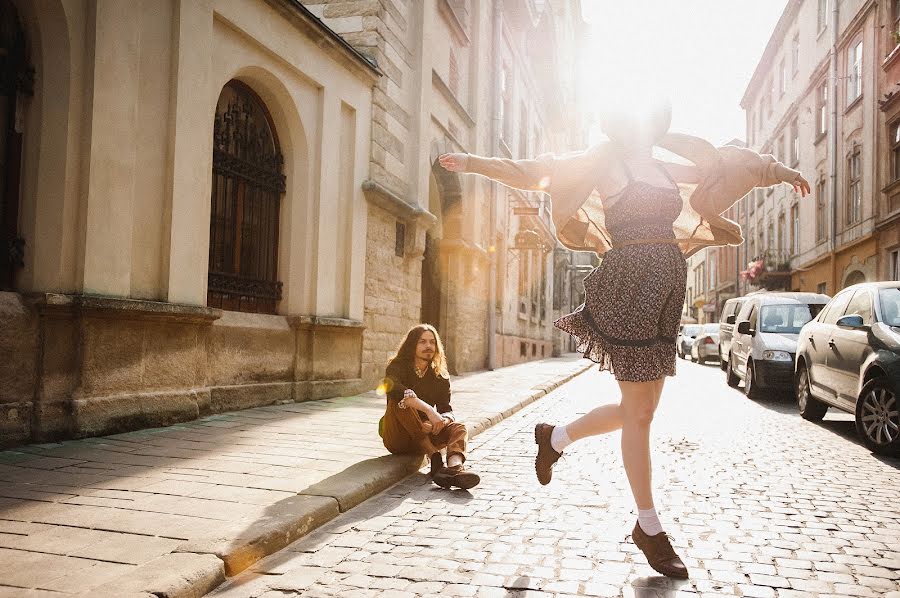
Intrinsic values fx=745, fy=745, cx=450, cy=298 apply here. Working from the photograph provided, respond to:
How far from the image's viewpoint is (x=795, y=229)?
97.7 feet

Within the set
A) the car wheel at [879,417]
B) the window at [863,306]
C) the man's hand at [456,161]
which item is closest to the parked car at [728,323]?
the window at [863,306]

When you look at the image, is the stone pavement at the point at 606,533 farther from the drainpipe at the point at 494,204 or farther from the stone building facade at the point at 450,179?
the drainpipe at the point at 494,204

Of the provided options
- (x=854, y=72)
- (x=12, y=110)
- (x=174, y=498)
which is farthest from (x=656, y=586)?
(x=854, y=72)

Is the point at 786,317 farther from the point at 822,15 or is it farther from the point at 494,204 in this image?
the point at 822,15

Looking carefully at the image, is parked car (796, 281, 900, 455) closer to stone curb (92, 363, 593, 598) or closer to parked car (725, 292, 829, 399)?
parked car (725, 292, 829, 399)

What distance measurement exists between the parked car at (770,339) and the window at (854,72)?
1267cm

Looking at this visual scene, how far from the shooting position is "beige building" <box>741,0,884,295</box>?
21141mm

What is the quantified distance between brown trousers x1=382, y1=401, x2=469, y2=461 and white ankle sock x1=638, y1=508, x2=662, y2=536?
1983 mm

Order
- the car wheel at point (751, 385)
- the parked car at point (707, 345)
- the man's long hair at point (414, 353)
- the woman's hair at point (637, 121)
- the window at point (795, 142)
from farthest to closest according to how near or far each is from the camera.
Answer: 1. the window at point (795, 142)
2. the parked car at point (707, 345)
3. the car wheel at point (751, 385)
4. the man's long hair at point (414, 353)
5. the woman's hair at point (637, 121)

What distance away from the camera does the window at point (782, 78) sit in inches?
1278

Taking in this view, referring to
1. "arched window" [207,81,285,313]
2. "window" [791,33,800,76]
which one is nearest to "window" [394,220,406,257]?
"arched window" [207,81,285,313]

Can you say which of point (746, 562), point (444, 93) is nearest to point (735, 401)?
point (444, 93)

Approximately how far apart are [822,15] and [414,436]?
27526 millimetres

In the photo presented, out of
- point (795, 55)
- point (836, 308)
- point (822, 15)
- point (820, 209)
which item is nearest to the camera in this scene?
point (836, 308)
